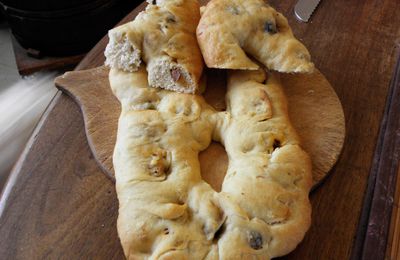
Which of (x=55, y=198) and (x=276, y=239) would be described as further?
(x=55, y=198)

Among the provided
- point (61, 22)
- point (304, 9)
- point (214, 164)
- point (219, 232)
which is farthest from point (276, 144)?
point (61, 22)

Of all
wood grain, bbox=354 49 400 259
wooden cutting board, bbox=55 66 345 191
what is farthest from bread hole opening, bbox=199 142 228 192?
wood grain, bbox=354 49 400 259

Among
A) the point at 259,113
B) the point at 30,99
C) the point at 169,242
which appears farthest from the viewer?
the point at 30,99

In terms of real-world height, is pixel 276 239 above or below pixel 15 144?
above

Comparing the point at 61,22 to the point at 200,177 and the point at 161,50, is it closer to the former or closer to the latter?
the point at 161,50

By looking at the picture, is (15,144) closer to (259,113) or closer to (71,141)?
(71,141)

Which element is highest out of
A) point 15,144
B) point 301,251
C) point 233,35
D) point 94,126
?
point 233,35

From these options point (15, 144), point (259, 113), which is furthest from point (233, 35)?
point (15, 144)

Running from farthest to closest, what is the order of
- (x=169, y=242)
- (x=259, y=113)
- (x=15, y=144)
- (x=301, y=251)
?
(x=15, y=144), (x=259, y=113), (x=301, y=251), (x=169, y=242)
